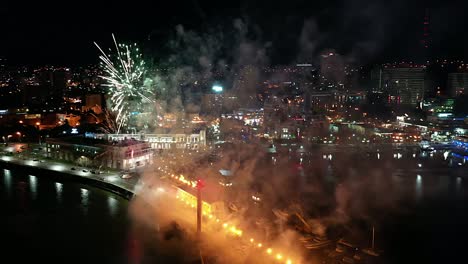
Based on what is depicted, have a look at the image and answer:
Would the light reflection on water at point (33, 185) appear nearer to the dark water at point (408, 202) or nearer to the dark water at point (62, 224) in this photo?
the dark water at point (62, 224)

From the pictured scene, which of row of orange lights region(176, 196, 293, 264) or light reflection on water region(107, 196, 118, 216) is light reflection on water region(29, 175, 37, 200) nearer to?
light reflection on water region(107, 196, 118, 216)


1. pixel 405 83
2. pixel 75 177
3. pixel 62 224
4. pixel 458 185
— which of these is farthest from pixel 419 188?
pixel 405 83

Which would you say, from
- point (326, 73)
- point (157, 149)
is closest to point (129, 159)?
point (157, 149)

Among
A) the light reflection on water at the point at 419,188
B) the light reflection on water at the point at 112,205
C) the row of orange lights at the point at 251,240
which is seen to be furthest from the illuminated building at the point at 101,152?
the light reflection on water at the point at 419,188

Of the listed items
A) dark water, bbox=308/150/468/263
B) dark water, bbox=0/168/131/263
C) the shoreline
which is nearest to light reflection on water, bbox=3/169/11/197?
dark water, bbox=0/168/131/263

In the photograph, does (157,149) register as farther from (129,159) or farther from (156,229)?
(156,229)

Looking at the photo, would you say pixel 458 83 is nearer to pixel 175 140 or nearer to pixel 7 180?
pixel 175 140
